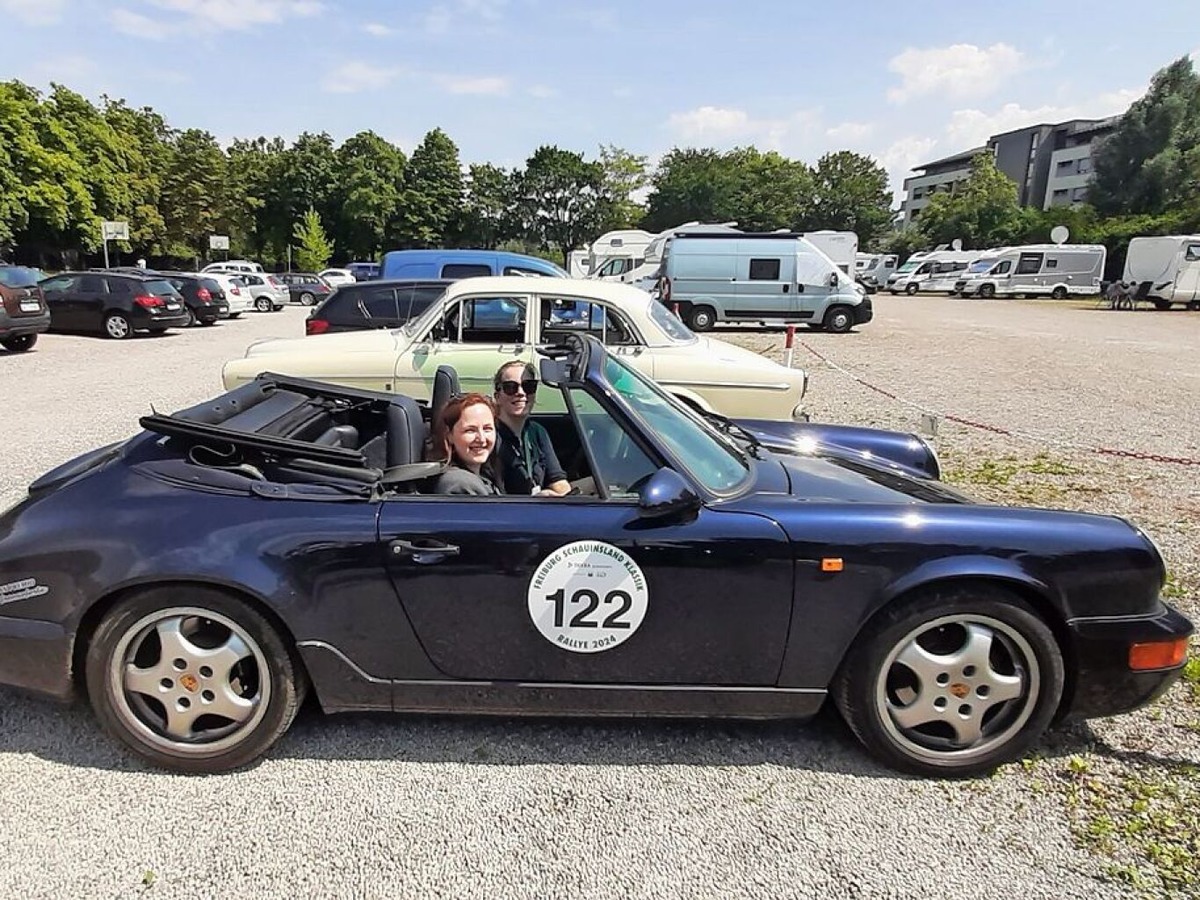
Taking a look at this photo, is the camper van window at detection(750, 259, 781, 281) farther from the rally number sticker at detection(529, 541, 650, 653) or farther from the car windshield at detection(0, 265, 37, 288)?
Result: the rally number sticker at detection(529, 541, 650, 653)

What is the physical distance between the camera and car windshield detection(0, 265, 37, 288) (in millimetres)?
12945

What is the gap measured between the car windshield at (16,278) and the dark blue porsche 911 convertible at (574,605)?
13559 millimetres

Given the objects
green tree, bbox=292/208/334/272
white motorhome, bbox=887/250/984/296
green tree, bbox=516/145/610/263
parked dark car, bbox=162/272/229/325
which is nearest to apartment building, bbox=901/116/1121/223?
green tree, bbox=516/145/610/263

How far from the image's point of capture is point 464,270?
37.8 ft

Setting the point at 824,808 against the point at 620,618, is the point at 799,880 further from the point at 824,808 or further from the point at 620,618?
the point at 620,618

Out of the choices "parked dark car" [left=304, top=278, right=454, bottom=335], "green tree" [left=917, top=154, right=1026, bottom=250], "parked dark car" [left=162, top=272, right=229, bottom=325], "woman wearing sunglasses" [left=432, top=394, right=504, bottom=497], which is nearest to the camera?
"woman wearing sunglasses" [left=432, top=394, right=504, bottom=497]

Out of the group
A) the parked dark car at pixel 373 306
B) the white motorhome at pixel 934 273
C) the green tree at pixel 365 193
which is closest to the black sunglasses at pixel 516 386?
the parked dark car at pixel 373 306

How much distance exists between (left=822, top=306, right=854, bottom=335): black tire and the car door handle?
63.8 ft

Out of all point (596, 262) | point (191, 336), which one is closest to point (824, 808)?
point (191, 336)

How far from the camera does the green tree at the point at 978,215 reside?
5606 centimetres

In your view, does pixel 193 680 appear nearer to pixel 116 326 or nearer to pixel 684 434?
pixel 684 434

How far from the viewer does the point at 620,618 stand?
2.47 m

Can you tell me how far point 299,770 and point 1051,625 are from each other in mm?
2607

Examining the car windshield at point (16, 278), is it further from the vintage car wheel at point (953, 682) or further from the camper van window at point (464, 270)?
the vintage car wheel at point (953, 682)
